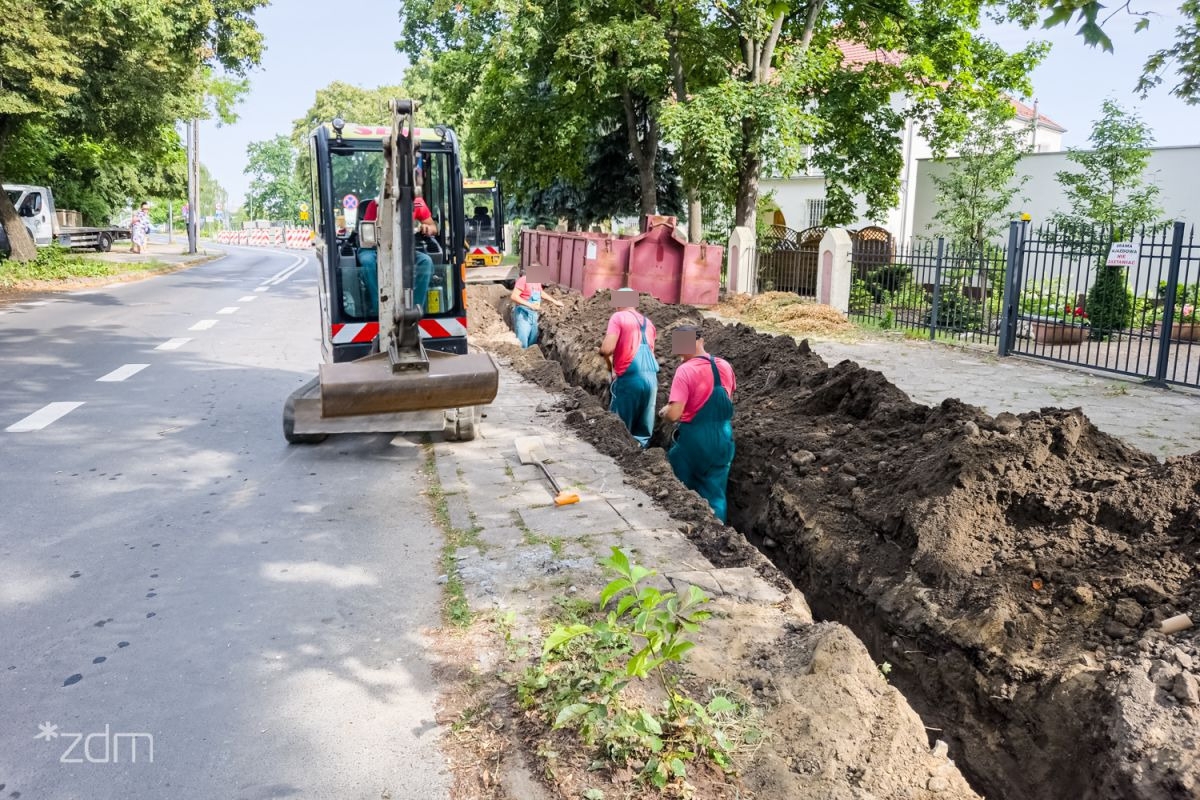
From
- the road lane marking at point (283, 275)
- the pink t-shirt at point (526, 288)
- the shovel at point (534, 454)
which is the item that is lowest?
the shovel at point (534, 454)

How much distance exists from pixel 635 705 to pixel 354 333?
5717mm

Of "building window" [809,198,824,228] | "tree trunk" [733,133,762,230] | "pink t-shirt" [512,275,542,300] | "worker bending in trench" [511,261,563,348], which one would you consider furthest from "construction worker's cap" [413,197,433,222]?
"building window" [809,198,824,228]

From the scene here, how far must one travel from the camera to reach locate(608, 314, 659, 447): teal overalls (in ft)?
30.8

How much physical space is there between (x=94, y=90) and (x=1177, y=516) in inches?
999

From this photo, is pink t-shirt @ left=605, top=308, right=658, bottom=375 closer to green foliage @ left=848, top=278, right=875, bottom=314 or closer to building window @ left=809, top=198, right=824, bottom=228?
green foliage @ left=848, top=278, right=875, bottom=314

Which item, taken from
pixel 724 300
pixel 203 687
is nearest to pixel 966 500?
pixel 203 687

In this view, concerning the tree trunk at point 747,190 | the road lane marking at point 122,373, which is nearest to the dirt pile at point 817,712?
the road lane marking at point 122,373

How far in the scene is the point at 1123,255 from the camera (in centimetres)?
1234

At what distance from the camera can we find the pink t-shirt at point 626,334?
9.17 m

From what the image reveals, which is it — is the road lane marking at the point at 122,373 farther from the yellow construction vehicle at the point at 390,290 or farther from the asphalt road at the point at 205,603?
the yellow construction vehicle at the point at 390,290

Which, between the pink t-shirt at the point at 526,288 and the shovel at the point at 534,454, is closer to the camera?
the shovel at the point at 534,454

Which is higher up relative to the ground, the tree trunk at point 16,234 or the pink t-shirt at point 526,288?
the tree trunk at point 16,234

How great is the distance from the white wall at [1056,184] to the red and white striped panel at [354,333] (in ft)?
65.1

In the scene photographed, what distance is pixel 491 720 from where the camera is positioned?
3.65m
